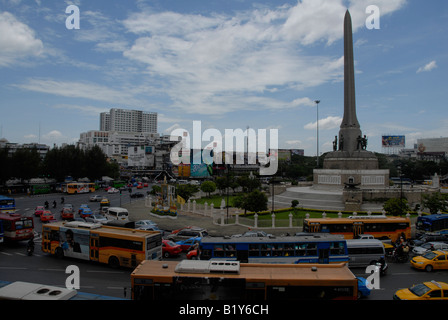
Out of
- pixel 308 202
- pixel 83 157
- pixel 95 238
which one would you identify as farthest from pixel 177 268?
pixel 83 157

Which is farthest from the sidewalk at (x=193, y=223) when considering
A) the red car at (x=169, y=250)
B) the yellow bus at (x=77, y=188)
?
the yellow bus at (x=77, y=188)

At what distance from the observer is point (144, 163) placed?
10156 cm

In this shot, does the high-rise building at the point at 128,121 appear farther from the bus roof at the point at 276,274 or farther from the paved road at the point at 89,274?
the bus roof at the point at 276,274

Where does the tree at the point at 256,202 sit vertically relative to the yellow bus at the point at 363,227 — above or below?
above

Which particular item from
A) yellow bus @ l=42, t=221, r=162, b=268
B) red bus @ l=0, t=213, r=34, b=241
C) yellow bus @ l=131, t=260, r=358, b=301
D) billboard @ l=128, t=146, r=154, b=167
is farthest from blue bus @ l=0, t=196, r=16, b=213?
billboard @ l=128, t=146, r=154, b=167

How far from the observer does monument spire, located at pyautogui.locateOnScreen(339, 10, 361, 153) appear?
43.1m

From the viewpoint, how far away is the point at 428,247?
18.4 metres

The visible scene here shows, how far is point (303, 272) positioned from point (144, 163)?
95.9 meters

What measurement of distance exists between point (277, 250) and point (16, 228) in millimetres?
15425

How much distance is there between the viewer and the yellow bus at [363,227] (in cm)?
2067

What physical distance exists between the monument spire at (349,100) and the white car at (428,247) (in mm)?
25807

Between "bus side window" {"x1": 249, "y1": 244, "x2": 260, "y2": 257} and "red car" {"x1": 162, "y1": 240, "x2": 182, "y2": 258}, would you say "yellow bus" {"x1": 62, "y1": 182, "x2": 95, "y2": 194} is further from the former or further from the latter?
"bus side window" {"x1": 249, "y1": 244, "x2": 260, "y2": 257}

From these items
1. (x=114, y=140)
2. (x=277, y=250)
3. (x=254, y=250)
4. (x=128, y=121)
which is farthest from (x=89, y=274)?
(x=128, y=121)

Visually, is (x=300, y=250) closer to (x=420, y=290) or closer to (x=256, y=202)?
(x=420, y=290)
